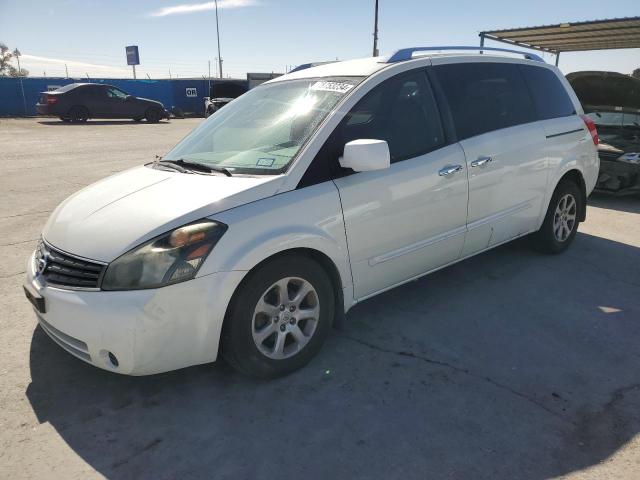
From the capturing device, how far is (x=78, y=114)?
70.2 feet

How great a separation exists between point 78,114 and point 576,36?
1877 cm

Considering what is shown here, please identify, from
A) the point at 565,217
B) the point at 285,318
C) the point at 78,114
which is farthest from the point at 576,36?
the point at 78,114

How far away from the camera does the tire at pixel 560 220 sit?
4.76 metres

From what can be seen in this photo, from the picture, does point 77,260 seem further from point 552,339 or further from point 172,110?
point 172,110

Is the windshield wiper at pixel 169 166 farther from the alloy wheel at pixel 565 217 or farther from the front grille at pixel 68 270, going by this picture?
the alloy wheel at pixel 565 217

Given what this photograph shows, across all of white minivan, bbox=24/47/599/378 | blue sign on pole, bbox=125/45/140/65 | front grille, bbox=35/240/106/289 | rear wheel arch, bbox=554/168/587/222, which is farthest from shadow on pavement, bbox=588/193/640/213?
blue sign on pole, bbox=125/45/140/65

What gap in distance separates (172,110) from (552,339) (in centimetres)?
2890

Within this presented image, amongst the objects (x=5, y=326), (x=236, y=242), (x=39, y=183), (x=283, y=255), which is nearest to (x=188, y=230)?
(x=236, y=242)

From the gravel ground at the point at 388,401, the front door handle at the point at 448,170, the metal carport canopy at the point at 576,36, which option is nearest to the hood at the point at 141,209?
the gravel ground at the point at 388,401

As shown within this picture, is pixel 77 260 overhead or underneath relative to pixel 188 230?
underneath

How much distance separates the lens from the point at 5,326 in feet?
11.5

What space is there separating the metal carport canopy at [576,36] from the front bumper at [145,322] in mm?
9967

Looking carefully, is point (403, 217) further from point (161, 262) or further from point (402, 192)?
point (161, 262)

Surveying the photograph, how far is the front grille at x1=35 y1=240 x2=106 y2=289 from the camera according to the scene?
2.55 meters
